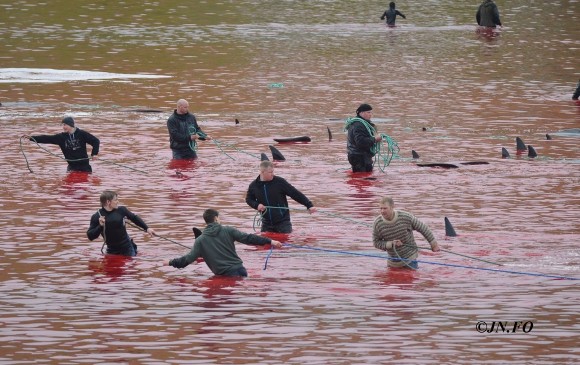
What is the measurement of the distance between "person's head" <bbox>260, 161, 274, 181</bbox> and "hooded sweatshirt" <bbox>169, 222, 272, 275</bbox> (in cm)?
287

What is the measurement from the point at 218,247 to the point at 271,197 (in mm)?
3321

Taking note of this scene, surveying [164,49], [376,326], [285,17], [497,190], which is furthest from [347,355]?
[285,17]

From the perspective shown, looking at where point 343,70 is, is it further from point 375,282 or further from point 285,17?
point 375,282

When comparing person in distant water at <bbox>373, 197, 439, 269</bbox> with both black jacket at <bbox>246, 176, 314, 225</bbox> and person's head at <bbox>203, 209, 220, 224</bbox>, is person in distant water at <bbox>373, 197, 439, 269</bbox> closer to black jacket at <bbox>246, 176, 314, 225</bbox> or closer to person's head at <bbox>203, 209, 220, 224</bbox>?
person's head at <bbox>203, 209, 220, 224</bbox>

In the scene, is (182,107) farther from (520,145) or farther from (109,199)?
(109,199)

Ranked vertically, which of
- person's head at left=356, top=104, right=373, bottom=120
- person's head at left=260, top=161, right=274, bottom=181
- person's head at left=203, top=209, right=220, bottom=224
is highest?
person's head at left=203, top=209, right=220, bottom=224

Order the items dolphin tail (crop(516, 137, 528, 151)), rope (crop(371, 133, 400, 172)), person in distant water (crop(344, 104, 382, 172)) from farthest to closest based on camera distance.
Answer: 1. dolphin tail (crop(516, 137, 528, 151))
2. rope (crop(371, 133, 400, 172))
3. person in distant water (crop(344, 104, 382, 172))

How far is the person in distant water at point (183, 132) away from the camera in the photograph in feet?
106

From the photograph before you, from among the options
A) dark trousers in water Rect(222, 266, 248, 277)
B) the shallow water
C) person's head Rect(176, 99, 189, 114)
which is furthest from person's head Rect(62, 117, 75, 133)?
dark trousers in water Rect(222, 266, 248, 277)

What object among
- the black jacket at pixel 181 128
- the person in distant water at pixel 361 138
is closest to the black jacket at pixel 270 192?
the person in distant water at pixel 361 138

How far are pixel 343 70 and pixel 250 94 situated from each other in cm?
704

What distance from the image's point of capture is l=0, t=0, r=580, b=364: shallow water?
18.2m

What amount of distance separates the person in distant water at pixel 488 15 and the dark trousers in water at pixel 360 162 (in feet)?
111

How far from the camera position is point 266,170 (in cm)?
2356
